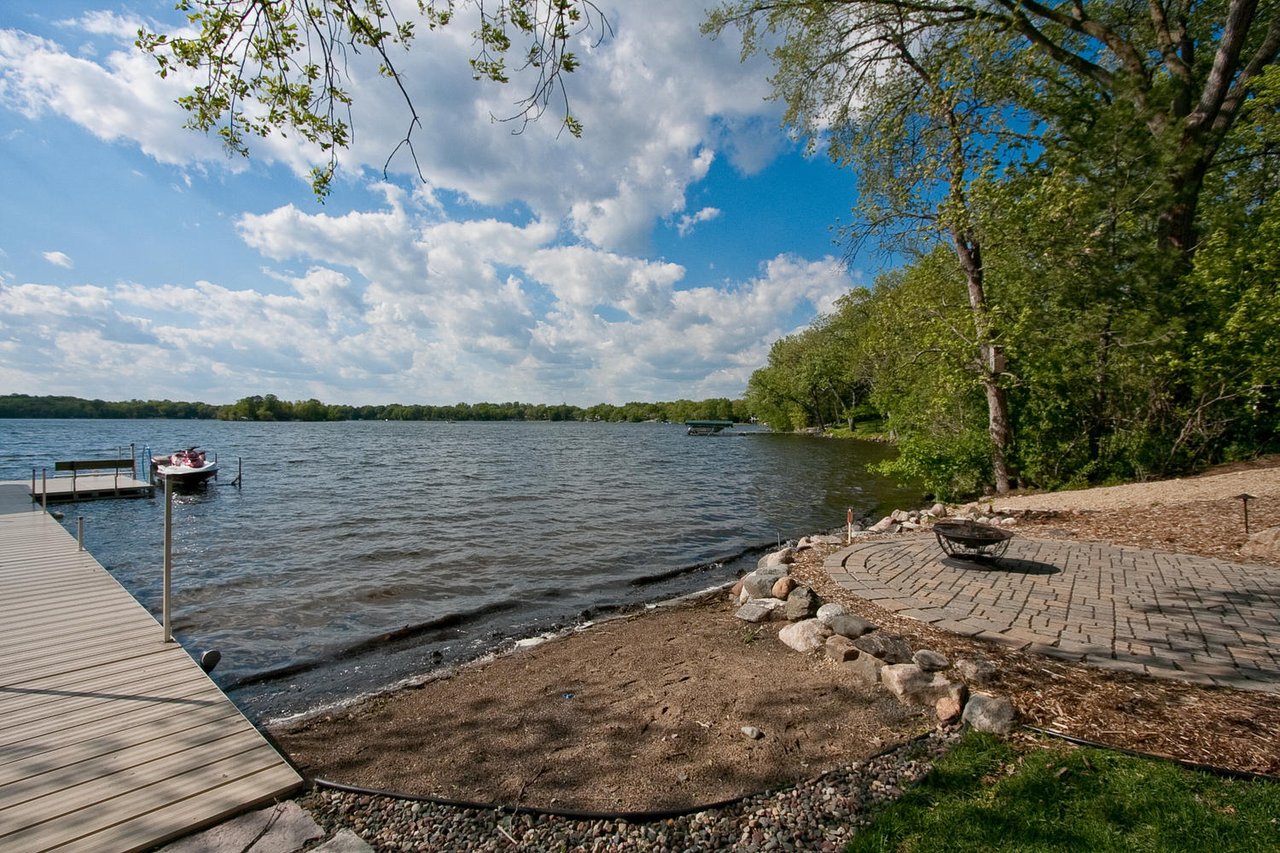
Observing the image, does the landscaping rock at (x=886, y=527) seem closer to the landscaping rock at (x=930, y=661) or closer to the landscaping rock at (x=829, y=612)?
the landscaping rock at (x=829, y=612)

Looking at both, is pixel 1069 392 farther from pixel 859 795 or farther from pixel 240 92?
pixel 240 92

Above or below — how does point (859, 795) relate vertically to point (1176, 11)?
below

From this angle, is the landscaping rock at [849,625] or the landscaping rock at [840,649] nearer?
the landscaping rock at [840,649]

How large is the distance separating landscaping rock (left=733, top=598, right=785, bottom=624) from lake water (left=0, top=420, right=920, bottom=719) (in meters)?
2.73

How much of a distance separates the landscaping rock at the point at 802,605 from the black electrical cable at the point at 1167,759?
236cm

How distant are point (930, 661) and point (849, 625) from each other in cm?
83

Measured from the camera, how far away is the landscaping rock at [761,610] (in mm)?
6059

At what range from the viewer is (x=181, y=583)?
9.54m

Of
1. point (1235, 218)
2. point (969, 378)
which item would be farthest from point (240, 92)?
point (1235, 218)

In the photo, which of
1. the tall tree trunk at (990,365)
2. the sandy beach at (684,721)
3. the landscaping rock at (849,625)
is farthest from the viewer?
the tall tree trunk at (990,365)

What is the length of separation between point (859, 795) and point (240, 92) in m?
6.14

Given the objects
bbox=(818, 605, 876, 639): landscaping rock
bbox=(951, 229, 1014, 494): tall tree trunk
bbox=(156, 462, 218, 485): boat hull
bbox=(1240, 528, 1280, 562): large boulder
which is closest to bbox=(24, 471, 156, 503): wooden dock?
bbox=(156, 462, 218, 485): boat hull

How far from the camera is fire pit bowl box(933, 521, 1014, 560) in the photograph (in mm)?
6801

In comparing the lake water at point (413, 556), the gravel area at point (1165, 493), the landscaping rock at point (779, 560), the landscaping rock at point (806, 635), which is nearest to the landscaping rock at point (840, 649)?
the landscaping rock at point (806, 635)
